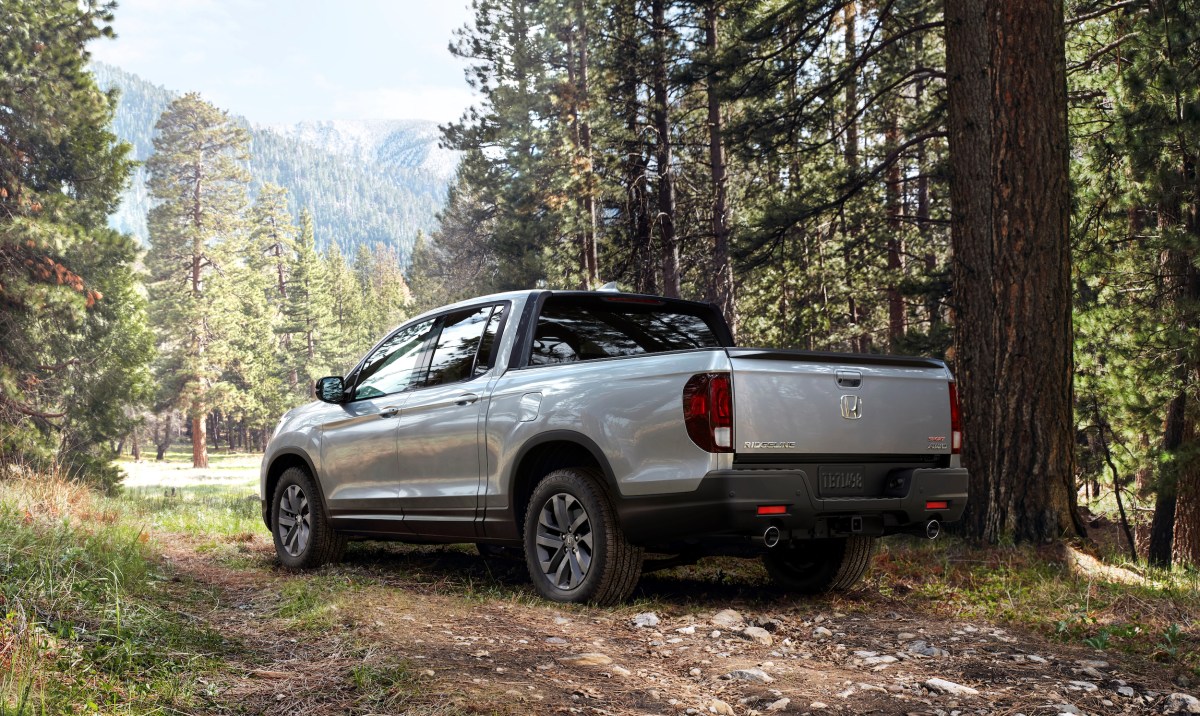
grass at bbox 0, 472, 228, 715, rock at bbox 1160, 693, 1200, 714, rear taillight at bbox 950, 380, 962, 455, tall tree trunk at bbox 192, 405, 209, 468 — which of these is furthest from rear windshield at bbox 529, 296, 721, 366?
tall tree trunk at bbox 192, 405, 209, 468

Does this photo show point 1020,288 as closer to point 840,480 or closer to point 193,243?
point 840,480

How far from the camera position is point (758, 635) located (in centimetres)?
545

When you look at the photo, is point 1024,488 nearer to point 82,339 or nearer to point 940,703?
point 940,703

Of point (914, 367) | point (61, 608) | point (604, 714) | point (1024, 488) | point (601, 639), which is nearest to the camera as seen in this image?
point (604, 714)

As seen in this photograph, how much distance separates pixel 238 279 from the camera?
66.1 m

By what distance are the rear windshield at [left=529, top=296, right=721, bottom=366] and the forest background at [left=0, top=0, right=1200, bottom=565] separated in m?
2.54

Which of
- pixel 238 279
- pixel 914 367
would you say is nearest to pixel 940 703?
pixel 914 367

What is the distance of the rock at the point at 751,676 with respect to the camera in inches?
177

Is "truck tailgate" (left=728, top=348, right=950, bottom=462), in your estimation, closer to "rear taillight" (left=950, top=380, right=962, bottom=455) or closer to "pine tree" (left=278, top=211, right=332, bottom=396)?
"rear taillight" (left=950, top=380, right=962, bottom=455)

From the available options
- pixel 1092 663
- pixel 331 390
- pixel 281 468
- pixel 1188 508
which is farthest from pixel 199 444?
pixel 1092 663

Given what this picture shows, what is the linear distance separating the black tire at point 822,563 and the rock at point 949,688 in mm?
2088

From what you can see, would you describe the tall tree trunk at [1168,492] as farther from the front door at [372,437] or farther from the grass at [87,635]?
the grass at [87,635]

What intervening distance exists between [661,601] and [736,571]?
1473mm

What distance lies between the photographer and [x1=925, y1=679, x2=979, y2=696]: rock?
430 cm
